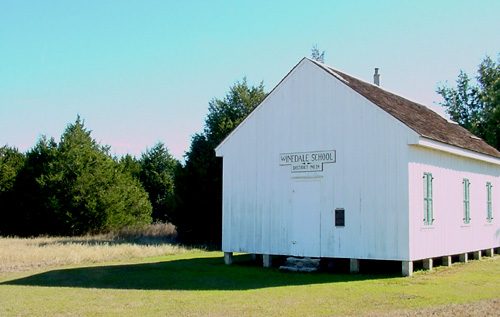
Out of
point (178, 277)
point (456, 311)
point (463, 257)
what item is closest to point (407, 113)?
point (463, 257)

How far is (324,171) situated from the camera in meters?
19.3

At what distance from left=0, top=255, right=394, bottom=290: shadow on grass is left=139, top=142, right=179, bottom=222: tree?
114 ft

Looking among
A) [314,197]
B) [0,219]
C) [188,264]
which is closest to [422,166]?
[314,197]

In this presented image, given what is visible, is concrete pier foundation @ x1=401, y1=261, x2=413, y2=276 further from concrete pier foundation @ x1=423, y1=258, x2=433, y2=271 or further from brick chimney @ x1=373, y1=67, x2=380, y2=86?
brick chimney @ x1=373, y1=67, x2=380, y2=86

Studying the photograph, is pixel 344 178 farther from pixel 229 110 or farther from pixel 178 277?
pixel 229 110

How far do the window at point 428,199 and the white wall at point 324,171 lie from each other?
156 centimetres

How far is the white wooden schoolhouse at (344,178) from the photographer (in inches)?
707

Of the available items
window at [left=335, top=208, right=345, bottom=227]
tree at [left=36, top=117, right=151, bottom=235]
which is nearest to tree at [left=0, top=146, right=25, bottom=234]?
tree at [left=36, top=117, right=151, bottom=235]

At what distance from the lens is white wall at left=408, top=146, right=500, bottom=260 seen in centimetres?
1806

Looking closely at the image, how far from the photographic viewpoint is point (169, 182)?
184ft

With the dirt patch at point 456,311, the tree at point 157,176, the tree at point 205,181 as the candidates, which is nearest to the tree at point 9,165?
the tree at point 157,176

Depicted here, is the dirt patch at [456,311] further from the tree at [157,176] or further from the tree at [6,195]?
the tree at [157,176]

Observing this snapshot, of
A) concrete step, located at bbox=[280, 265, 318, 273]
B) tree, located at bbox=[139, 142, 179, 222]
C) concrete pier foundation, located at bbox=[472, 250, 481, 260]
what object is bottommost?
concrete step, located at bbox=[280, 265, 318, 273]

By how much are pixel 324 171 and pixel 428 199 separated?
3422mm
